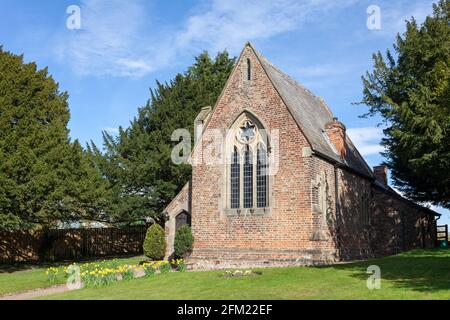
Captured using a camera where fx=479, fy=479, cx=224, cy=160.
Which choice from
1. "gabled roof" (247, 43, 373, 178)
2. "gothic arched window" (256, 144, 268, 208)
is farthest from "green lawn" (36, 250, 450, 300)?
"gabled roof" (247, 43, 373, 178)

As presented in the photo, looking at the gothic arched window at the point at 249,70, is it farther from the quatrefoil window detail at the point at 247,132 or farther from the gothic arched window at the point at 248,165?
the quatrefoil window detail at the point at 247,132

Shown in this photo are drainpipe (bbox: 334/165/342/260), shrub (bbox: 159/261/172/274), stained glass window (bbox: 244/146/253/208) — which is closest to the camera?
shrub (bbox: 159/261/172/274)

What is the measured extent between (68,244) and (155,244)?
463 inches

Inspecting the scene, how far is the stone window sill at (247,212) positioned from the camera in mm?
22594

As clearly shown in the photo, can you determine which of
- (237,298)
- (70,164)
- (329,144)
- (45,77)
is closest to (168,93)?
(45,77)

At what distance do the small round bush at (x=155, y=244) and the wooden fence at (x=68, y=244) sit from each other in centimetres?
1056

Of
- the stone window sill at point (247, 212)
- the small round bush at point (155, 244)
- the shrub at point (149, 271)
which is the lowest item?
the shrub at point (149, 271)

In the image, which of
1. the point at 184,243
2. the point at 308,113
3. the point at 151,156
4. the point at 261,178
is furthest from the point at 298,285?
the point at 151,156

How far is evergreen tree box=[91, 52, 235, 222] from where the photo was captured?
34.0 meters

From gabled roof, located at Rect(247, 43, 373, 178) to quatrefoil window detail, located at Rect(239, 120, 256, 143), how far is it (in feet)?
7.13

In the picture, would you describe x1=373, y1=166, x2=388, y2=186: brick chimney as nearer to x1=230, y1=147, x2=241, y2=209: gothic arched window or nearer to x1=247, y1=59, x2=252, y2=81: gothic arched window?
x1=230, y1=147, x2=241, y2=209: gothic arched window

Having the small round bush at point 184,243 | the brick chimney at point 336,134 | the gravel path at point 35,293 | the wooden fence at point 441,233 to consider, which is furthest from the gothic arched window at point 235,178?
the wooden fence at point 441,233

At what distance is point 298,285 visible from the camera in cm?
1489
